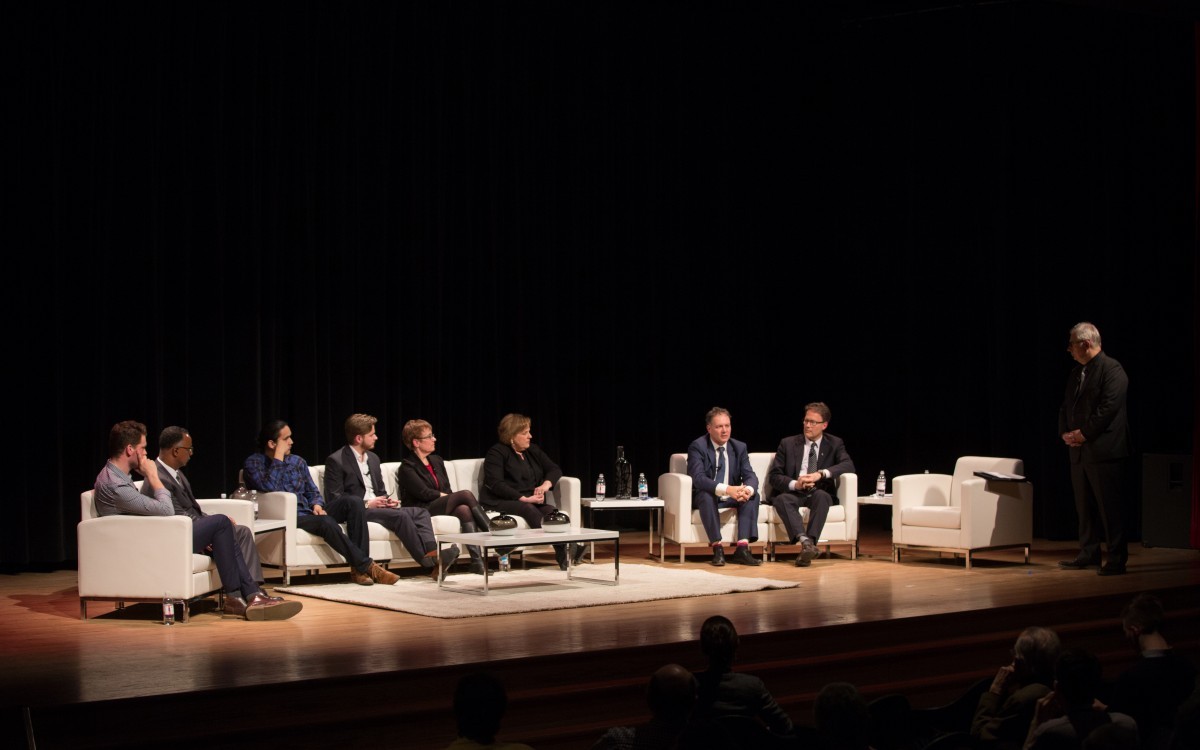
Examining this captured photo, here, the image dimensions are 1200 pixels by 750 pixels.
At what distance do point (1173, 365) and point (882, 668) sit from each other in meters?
4.37

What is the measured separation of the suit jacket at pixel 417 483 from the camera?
8062 mm

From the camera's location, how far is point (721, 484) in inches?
332

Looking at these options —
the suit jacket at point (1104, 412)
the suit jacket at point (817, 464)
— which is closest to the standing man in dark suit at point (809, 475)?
the suit jacket at point (817, 464)

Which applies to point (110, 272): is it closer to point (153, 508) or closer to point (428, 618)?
point (153, 508)

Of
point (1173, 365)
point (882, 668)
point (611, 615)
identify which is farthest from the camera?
point (1173, 365)

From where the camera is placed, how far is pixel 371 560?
7.64 metres

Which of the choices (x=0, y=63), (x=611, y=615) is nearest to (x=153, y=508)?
(x=611, y=615)

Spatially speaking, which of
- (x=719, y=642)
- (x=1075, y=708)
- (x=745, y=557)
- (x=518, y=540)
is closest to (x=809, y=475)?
(x=745, y=557)

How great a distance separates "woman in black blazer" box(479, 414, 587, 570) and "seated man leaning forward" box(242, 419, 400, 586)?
936 millimetres

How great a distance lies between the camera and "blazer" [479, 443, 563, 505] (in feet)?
27.3

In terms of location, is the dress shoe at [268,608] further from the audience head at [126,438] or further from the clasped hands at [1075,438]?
the clasped hands at [1075,438]

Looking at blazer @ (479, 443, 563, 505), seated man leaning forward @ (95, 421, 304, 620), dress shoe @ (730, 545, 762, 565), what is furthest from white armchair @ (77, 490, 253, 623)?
dress shoe @ (730, 545, 762, 565)

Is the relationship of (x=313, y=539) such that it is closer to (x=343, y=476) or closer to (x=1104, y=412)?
(x=343, y=476)

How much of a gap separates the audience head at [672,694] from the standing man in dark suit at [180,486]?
3555 mm
